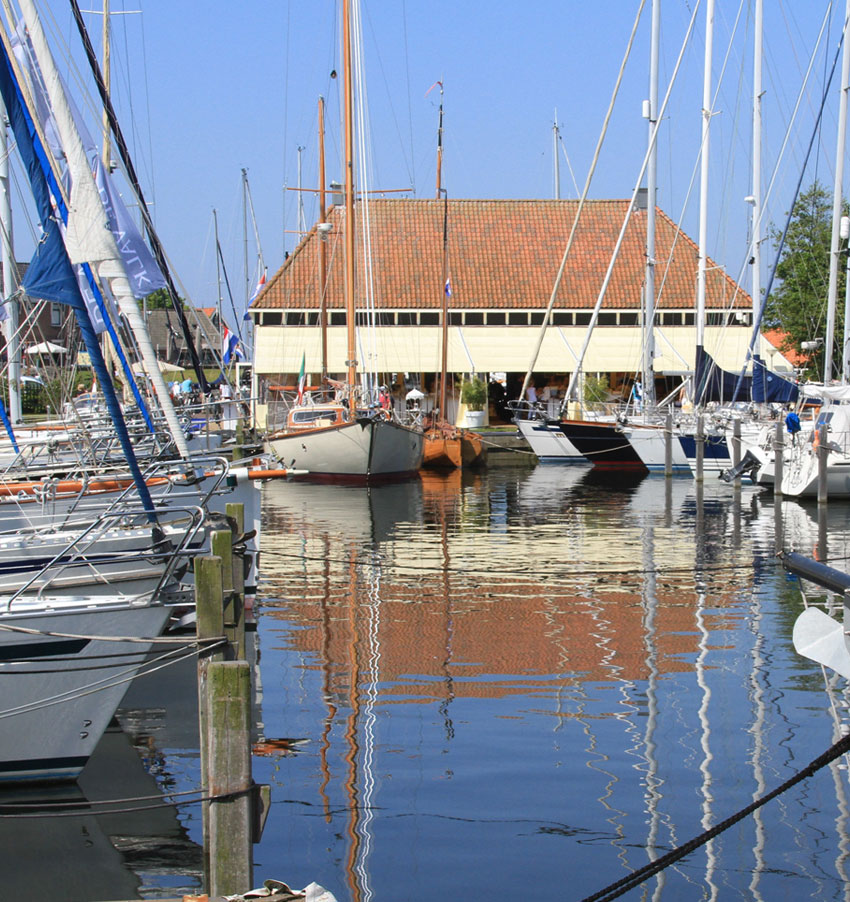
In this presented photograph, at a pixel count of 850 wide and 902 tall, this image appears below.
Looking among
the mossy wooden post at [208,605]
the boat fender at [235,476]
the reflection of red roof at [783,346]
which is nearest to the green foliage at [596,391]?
the reflection of red roof at [783,346]

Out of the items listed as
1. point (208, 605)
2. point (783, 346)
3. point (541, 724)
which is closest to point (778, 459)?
point (541, 724)

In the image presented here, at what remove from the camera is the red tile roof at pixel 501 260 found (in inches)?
1932

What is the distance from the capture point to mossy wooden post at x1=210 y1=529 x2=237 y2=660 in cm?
915

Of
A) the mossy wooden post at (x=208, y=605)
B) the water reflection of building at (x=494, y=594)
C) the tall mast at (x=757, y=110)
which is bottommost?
the water reflection of building at (x=494, y=594)

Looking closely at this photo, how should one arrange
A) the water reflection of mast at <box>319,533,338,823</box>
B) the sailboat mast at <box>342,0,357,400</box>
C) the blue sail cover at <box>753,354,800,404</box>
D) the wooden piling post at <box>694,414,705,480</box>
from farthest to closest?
the sailboat mast at <box>342,0,357,400</box> < the wooden piling post at <box>694,414,705,480</box> < the blue sail cover at <box>753,354,800,404</box> < the water reflection of mast at <box>319,533,338,823</box>

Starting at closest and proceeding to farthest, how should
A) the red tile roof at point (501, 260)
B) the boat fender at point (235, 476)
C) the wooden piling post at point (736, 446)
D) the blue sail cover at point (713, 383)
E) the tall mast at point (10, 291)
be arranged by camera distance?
the boat fender at point (235, 476)
the tall mast at point (10, 291)
the wooden piling post at point (736, 446)
the blue sail cover at point (713, 383)
the red tile roof at point (501, 260)

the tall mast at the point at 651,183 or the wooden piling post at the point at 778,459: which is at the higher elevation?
the tall mast at the point at 651,183

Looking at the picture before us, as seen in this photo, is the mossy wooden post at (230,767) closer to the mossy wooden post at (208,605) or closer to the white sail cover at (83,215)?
the mossy wooden post at (208,605)

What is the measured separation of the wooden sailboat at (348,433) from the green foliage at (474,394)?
31.1 ft

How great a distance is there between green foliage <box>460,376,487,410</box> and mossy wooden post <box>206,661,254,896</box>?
129 feet

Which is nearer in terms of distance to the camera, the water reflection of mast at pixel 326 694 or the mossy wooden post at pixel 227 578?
the water reflection of mast at pixel 326 694

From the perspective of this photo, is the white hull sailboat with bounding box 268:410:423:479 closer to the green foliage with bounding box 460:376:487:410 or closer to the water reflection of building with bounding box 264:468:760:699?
the water reflection of building with bounding box 264:468:760:699

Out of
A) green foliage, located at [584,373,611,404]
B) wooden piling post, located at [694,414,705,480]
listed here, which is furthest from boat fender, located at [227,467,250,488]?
green foliage, located at [584,373,611,404]

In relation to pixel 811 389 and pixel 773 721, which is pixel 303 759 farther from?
pixel 811 389
